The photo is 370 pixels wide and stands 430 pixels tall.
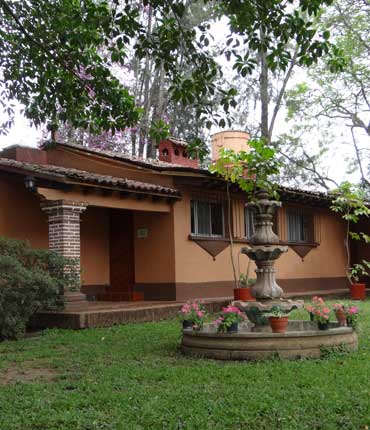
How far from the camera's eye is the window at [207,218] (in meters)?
13.7

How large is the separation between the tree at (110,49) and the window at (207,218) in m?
5.76

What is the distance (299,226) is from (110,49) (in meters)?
11.0

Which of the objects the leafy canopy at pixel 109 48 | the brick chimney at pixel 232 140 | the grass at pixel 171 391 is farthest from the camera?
the brick chimney at pixel 232 140

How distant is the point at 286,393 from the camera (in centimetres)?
510

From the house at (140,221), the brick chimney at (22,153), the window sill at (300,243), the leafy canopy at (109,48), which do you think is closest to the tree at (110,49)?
the leafy canopy at (109,48)

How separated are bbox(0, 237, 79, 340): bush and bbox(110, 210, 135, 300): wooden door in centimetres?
358

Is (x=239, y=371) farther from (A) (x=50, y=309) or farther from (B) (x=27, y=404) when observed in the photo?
(A) (x=50, y=309)

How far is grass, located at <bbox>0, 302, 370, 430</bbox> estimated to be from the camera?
14.5ft

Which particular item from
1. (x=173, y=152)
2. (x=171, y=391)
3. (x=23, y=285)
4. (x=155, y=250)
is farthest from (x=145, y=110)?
(x=171, y=391)

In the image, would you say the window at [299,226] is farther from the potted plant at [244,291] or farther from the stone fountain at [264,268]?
the stone fountain at [264,268]

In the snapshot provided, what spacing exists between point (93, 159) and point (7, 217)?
3194mm

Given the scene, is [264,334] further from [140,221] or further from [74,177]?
[140,221]

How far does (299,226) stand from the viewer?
674 inches

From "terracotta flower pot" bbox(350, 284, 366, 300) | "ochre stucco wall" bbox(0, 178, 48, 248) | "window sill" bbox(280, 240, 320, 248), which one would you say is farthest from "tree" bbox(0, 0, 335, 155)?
"terracotta flower pot" bbox(350, 284, 366, 300)
